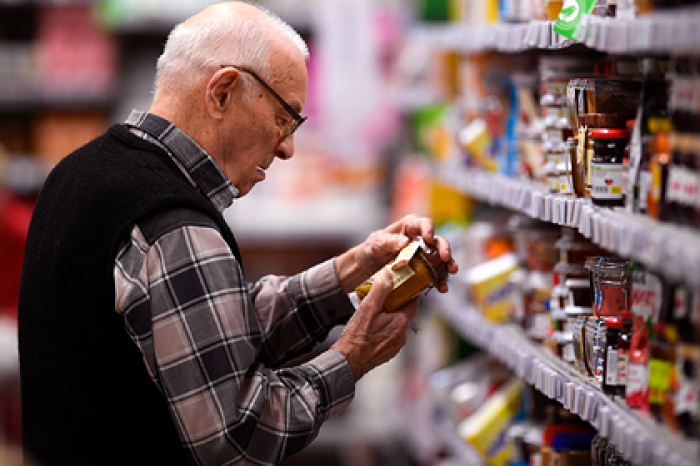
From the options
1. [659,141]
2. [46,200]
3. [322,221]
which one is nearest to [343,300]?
[46,200]

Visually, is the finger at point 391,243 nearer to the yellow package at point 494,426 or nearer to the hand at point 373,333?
the hand at point 373,333

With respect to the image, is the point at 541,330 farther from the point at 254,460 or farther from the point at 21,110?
the point at 21,110

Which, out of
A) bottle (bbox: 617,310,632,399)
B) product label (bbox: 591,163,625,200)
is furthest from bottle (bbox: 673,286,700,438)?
product label (bbox: 591,163,625,200)

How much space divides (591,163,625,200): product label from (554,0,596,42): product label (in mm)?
250

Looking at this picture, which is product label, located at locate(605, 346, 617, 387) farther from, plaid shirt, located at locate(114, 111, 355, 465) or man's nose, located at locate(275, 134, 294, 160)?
man's nose, located at locate(275, 134, 294, 160)

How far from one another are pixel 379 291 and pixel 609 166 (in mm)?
517

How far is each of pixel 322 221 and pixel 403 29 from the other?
113 centimetres

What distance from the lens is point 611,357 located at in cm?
164

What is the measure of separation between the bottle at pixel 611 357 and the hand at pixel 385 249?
43 cm

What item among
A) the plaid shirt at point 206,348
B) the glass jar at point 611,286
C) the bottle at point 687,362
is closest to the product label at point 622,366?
the glass jar at point 611,286

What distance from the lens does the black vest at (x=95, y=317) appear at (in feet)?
5.53

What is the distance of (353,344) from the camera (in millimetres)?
1835

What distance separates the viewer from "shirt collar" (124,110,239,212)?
184 centimetres

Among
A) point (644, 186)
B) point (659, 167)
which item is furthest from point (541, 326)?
point (659, 167)
